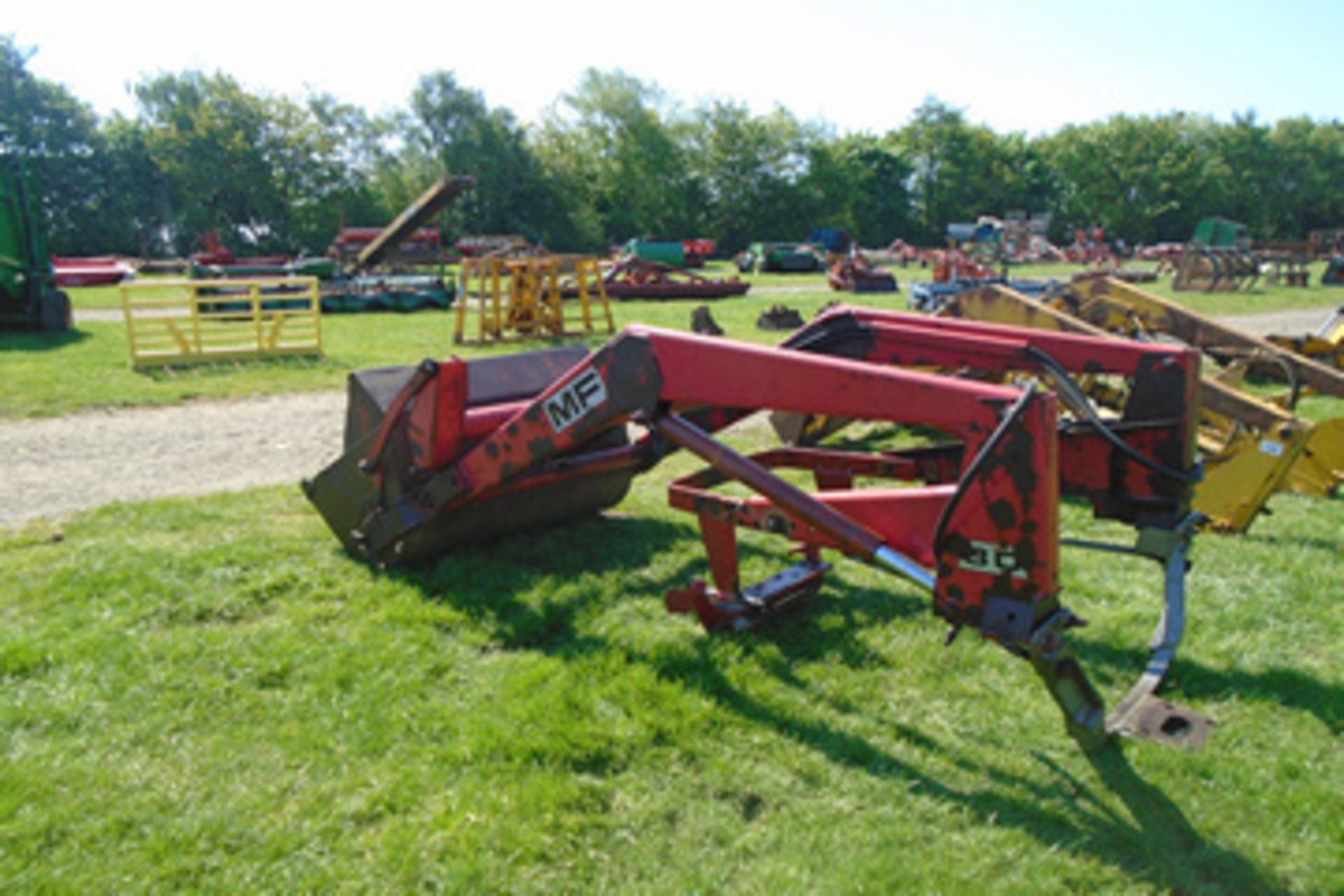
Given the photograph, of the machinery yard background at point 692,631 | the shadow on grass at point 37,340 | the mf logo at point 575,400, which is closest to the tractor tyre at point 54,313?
the shadow on grass at point 37,340

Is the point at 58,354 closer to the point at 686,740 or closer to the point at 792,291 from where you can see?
the point at 686,740

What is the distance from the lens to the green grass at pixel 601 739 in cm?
280

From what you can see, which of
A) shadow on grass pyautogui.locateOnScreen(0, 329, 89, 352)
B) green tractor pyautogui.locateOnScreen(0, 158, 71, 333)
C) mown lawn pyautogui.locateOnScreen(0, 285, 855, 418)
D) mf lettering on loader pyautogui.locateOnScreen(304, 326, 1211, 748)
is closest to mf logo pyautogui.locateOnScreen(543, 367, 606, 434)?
mf lettering on loader pyautogui.locateOnScreen(304, 326, 1211, 748)

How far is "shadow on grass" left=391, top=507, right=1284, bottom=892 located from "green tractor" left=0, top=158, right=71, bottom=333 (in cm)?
1407

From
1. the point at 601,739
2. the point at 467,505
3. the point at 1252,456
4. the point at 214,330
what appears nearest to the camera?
the point at 601,739

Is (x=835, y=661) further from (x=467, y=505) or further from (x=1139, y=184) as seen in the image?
(x=1139, y=184)

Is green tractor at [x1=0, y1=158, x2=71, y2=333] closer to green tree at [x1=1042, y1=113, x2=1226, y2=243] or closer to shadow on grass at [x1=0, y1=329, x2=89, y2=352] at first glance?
shadow on grass at [x1=0, y1=329, x2=89, y2=352]

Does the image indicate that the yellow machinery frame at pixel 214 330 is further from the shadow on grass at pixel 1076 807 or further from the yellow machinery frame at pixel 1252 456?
the shadow on grass at pixel 1076 807

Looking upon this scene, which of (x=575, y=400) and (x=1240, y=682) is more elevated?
(x=575, y=400)

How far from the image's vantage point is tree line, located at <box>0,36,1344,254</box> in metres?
47.8

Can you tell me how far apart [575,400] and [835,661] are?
162 centimetres

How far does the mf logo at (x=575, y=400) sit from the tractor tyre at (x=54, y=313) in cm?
1531

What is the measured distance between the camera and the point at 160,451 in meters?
7.91

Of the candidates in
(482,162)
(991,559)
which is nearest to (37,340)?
(991,559)
